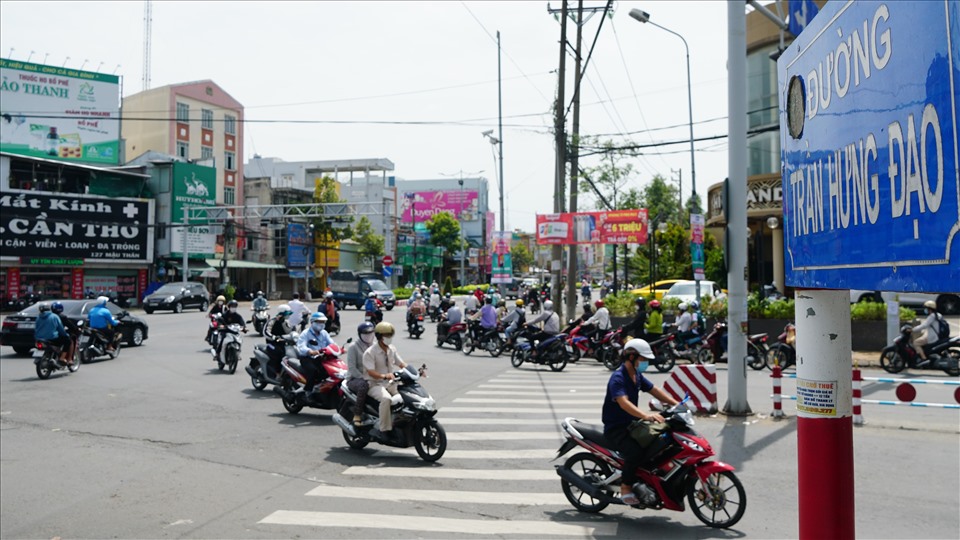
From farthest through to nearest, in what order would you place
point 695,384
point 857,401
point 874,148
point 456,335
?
point 456,335 → point 695,384 → point 857,401 → point 874,148

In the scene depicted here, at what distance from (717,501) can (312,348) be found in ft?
23.7

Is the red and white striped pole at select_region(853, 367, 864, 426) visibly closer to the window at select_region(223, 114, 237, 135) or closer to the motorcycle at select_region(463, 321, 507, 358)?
the motorcycle at select_region(463, 321, 507, 358)

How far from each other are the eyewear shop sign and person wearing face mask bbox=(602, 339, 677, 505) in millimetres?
38010

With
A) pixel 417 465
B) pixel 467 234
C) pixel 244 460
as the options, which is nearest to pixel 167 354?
pixel 244 460

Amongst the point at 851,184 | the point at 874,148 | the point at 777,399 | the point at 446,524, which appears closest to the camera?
the point at 874,148

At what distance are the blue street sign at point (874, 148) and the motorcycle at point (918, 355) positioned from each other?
16.1 m

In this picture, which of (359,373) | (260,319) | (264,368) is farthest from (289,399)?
(260,319)

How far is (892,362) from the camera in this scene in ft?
53.9

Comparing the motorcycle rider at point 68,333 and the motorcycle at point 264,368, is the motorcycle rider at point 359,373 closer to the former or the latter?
the motorcycle at point 264,368

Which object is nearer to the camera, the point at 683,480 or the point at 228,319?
the point at 683,480

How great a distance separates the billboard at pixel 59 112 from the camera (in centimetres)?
4525

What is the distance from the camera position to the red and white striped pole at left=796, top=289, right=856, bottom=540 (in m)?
2.51

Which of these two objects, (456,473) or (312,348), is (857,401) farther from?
(312,348)

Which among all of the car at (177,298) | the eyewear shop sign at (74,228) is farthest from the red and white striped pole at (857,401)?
the eyewear shop sign at (74,228)
